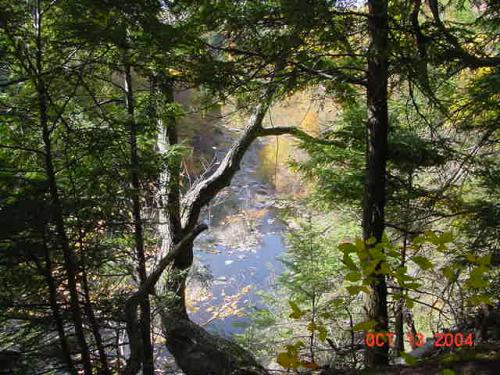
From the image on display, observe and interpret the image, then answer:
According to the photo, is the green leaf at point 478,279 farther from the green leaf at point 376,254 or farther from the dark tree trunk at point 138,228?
the dark tree trunk at point 138,228

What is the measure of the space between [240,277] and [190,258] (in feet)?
22.1

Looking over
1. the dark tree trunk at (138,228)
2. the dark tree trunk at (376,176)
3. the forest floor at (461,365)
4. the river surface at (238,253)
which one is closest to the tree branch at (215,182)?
the river surface at (238,253)

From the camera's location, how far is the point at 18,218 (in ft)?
6.99

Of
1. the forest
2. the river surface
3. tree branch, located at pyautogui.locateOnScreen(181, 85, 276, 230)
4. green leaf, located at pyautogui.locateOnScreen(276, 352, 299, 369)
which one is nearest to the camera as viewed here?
green leaf, located at pyautogui.locateOnScreen(276, 352, 299, 369)

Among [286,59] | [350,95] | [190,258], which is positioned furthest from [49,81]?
[190,258]

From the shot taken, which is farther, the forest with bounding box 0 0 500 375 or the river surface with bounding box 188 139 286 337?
the river surface with bounding box 188 139 286 337

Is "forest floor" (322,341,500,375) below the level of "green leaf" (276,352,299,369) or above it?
below

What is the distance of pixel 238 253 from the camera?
1412 centimetres

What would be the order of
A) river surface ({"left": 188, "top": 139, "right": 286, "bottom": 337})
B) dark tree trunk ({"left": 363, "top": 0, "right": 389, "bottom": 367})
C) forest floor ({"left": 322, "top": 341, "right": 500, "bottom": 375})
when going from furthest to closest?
river surface ({"left": 188, "top": 139, "right": 286, "bottom": 337}) → dark tree trunk ({"left": 363, "top": 0, "right": 389, "bottom": 367}) → forest floor ({"left": 322, "top": 341, "right": 500, "bottom": 375})

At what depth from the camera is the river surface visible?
10.5 metres

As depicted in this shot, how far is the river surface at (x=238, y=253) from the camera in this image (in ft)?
34.4

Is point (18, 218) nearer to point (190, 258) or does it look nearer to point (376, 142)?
point (376, 142)

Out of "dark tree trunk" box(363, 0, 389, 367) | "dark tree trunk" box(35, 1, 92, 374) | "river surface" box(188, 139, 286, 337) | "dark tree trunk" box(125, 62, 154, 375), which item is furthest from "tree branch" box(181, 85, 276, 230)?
"dark tree trunk" box(35, 1, 92, 374)

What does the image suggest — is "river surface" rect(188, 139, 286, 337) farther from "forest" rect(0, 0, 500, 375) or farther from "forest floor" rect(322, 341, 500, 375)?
"forest floor" rect(322, 341, 500, 375)
